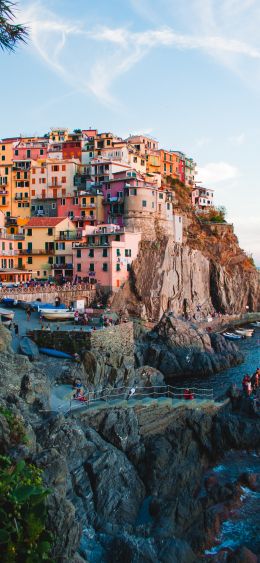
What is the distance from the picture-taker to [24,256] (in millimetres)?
71562

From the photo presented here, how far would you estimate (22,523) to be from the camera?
1310cm

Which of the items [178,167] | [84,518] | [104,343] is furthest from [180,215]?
[84,518]

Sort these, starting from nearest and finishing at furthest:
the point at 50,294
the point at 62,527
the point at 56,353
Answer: the point at 62,527, the point at 56,353, the point at 50,294

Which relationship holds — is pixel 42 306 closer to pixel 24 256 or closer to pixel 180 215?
pixel 24 256

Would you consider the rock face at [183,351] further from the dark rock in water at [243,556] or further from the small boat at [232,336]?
the dark rock in water at [243,556]

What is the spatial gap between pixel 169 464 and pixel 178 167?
3280 inches

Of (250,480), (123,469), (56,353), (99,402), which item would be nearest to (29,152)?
(56,353)

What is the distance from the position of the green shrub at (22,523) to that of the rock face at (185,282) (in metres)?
51.9

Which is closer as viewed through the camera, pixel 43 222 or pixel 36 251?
pixel 36 251

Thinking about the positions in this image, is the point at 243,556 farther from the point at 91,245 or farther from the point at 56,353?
the point at 91,245

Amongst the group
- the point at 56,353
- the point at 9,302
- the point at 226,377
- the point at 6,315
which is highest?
the point at 9,302

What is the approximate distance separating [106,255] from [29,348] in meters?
31.1

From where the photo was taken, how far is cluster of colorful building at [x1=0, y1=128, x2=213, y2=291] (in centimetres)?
6912

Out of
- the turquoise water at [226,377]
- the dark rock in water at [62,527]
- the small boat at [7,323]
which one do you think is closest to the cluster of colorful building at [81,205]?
the turquoise water at [226,377]
